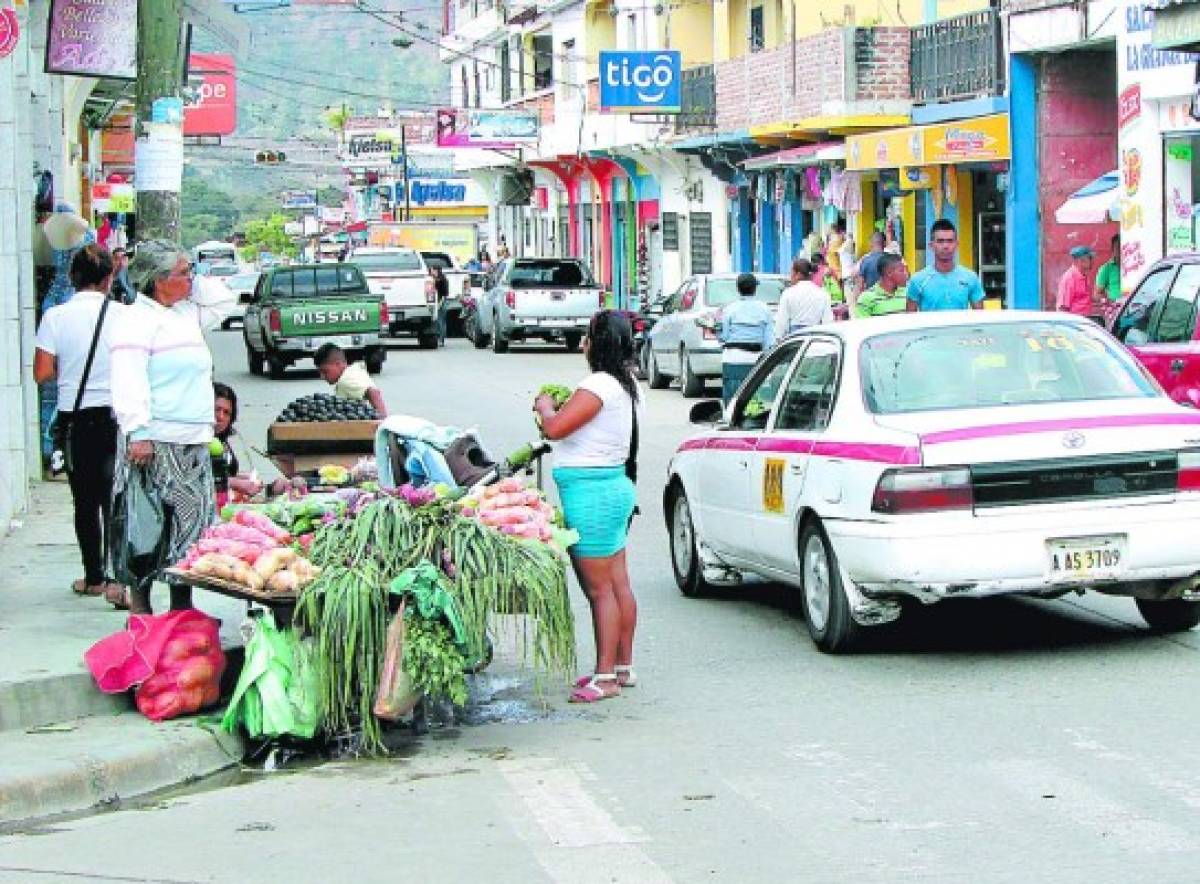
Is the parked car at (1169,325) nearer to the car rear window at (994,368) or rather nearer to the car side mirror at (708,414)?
the car side mirror at (708,414)

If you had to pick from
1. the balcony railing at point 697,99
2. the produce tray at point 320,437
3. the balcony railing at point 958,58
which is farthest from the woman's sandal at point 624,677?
the balcony railing at point 697,99

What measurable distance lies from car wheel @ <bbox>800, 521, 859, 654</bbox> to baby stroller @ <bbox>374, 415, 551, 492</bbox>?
1.35m

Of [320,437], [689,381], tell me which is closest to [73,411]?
[320,437]

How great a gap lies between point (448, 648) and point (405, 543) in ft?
1.58

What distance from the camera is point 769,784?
26.4 ft

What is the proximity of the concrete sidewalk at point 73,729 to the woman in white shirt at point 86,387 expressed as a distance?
1.67ft

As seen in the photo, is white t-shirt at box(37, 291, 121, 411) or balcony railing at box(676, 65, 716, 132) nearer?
white t-shirt at box(37, 291, 121, 411)

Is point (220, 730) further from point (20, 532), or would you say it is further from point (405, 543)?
point (20, 532)

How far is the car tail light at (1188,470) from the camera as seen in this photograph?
10094 mm

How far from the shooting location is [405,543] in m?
9.03

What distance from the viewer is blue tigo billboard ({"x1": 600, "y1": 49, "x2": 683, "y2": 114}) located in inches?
1738

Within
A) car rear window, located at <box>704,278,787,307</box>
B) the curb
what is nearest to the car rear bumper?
the curb

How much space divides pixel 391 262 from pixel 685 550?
31.9 m

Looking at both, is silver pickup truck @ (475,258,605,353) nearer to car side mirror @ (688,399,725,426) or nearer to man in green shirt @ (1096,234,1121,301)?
man in green shirt @ (1096,234,1121,301)
